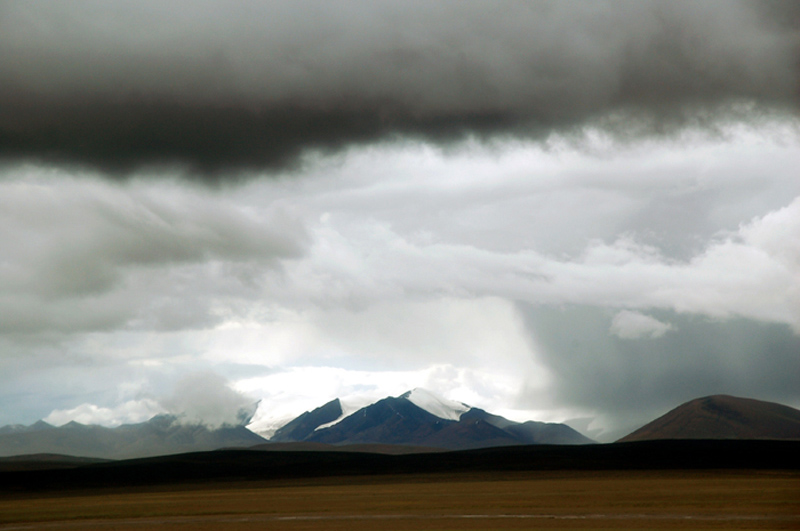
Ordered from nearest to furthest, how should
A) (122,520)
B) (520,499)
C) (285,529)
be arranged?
1. (285,529)
2. (122,520)
3. (520,499)

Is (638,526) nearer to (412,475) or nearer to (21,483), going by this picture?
(412,475)

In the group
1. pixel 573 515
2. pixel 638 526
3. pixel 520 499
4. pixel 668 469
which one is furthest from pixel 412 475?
pixel 638 526

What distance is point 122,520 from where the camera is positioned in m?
81.6

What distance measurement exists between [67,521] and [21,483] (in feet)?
413

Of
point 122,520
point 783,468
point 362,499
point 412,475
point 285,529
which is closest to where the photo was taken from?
point 285,529

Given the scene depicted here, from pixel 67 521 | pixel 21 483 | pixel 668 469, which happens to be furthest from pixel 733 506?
pixel 21 483

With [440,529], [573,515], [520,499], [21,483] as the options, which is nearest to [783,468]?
[520,499]

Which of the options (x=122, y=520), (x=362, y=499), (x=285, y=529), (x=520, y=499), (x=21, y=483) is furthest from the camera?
(x=21, y=483)

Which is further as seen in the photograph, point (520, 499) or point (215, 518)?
point (520, 499)

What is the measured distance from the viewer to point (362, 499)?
3939 inches

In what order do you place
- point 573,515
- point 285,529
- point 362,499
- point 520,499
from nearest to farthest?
point 285,529 < point 573,515 < point 520,499 < point 362,499

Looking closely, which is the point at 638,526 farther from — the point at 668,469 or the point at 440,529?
the point at 668,469

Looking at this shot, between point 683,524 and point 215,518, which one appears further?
point 215,518

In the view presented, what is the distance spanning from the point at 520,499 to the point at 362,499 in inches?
844
